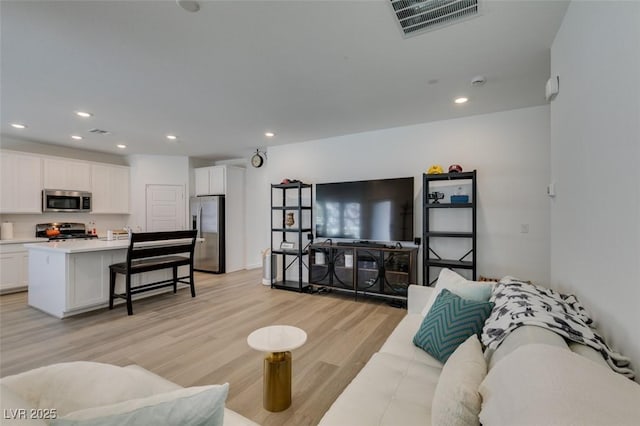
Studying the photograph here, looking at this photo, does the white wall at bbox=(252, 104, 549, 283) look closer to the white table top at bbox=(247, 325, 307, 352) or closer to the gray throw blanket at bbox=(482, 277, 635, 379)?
the gray throw blanket at bbox=(482, 277, 635, 379)

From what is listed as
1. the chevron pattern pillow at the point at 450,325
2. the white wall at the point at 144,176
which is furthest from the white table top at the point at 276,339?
the white wall at the point at 144,176

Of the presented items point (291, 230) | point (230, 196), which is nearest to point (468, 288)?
point (291, 230)

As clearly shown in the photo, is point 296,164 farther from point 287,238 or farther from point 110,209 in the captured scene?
point 110,209

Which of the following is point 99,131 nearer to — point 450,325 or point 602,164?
point 450,325

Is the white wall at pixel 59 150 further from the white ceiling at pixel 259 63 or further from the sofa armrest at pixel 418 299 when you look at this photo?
the sofa armrest at pixel 418 299

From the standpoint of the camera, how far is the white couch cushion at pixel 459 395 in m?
0.84

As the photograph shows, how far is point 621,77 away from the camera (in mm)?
1093

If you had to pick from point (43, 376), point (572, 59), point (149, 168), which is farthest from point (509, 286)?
point (149, 168)

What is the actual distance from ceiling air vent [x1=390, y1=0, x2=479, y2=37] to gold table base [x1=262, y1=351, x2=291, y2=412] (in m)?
2.27

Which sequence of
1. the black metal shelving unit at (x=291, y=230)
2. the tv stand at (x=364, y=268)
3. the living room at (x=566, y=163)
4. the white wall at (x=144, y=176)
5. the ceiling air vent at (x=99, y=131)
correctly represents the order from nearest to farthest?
1. the living room at (x=566, y=163)
2. the tv stand at (x=364, y=268)
3. the ceiling air vent at (x=99, y=131)
4. the black metal shelving unit at (x=291, y=230)
5. the white wall at (x=144, y=176)

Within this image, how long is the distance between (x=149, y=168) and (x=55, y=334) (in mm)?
3974

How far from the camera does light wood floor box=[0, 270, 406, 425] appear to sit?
2.05 metres

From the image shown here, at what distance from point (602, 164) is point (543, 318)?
74 cm

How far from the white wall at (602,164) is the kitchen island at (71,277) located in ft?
14.4
